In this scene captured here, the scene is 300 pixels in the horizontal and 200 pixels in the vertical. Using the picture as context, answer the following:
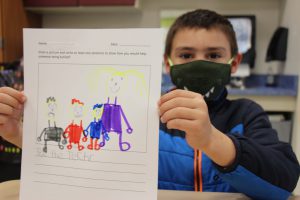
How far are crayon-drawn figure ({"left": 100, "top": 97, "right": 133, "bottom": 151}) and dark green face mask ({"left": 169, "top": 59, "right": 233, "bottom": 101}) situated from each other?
13.3 inches

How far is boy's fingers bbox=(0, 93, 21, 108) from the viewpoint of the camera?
559 millimetres

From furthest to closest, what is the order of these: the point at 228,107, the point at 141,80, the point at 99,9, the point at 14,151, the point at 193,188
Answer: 1. the point at 99,9
2. the point at 14,151
3. the point at 228,107
4. the point at 193,188
5. the point at 141,80

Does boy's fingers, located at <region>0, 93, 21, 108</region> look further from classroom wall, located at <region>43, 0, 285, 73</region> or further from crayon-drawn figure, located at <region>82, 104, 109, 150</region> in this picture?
classroom wall, located at <region>43, 0, 285, 73</region>

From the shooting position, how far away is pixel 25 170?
549 mm

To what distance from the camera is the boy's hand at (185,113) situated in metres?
0.49

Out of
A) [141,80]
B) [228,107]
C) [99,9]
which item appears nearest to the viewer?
[141,80]

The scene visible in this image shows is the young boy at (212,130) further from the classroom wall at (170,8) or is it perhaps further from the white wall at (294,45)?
the classroom wall at (170,8)

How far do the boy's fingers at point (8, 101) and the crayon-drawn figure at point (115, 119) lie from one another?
6.9 inches

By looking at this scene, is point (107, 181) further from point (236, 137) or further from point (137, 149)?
point (236, 137)

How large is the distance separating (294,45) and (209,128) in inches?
67.7

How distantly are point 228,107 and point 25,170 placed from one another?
0.57m

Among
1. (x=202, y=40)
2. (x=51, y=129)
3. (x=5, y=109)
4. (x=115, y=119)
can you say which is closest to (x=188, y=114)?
(x=115, y=119)

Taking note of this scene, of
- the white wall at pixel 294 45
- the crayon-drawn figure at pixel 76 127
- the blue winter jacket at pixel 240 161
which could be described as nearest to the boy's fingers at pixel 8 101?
the crayon-drawn figure at pixel 76 127

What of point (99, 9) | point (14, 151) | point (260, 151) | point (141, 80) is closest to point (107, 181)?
point (141, 80)
